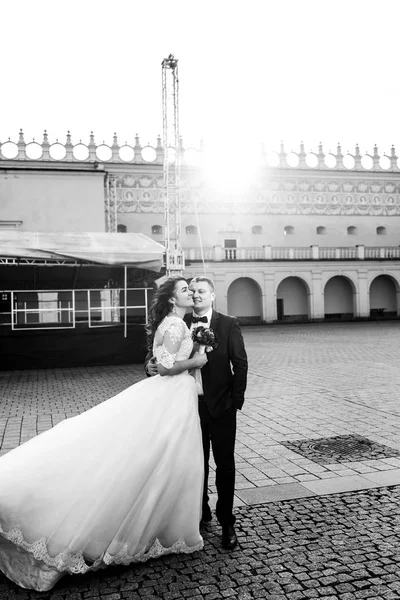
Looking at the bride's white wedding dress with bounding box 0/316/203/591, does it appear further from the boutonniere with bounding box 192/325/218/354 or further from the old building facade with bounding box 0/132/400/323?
the old building facade with bounding box 0/132/400/323

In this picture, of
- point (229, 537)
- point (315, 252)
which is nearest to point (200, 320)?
point (229, 537)

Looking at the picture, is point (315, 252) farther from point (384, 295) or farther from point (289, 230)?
point (384, 295)

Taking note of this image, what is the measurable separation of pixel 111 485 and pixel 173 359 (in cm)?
81

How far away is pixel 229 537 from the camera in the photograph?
11.0ft

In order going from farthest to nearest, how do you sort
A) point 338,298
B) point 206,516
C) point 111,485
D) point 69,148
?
point 338,298 → point 69,148 → point 206,516 → point 111,485

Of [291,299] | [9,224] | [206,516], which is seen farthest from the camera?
Answer: [291,299]

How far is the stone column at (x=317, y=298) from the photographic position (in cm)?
3466

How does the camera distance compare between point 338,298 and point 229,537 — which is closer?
point 229,537

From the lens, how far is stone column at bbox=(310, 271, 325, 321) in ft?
114

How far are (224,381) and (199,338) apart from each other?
Result: 0.34 metres

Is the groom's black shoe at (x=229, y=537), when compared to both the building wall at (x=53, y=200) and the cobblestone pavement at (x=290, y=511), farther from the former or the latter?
the building wall at (x=53, y=200)

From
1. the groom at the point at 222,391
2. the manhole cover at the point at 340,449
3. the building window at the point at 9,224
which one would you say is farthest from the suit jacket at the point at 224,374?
the building window at the point at 9,224

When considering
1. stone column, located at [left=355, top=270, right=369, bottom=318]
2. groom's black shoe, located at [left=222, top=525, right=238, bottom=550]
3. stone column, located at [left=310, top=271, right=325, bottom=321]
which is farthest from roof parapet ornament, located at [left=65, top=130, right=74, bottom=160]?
groom's black shoe, located at [left=222, top=525, right=238, bottom=550]

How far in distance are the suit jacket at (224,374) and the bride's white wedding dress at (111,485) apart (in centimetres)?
14
